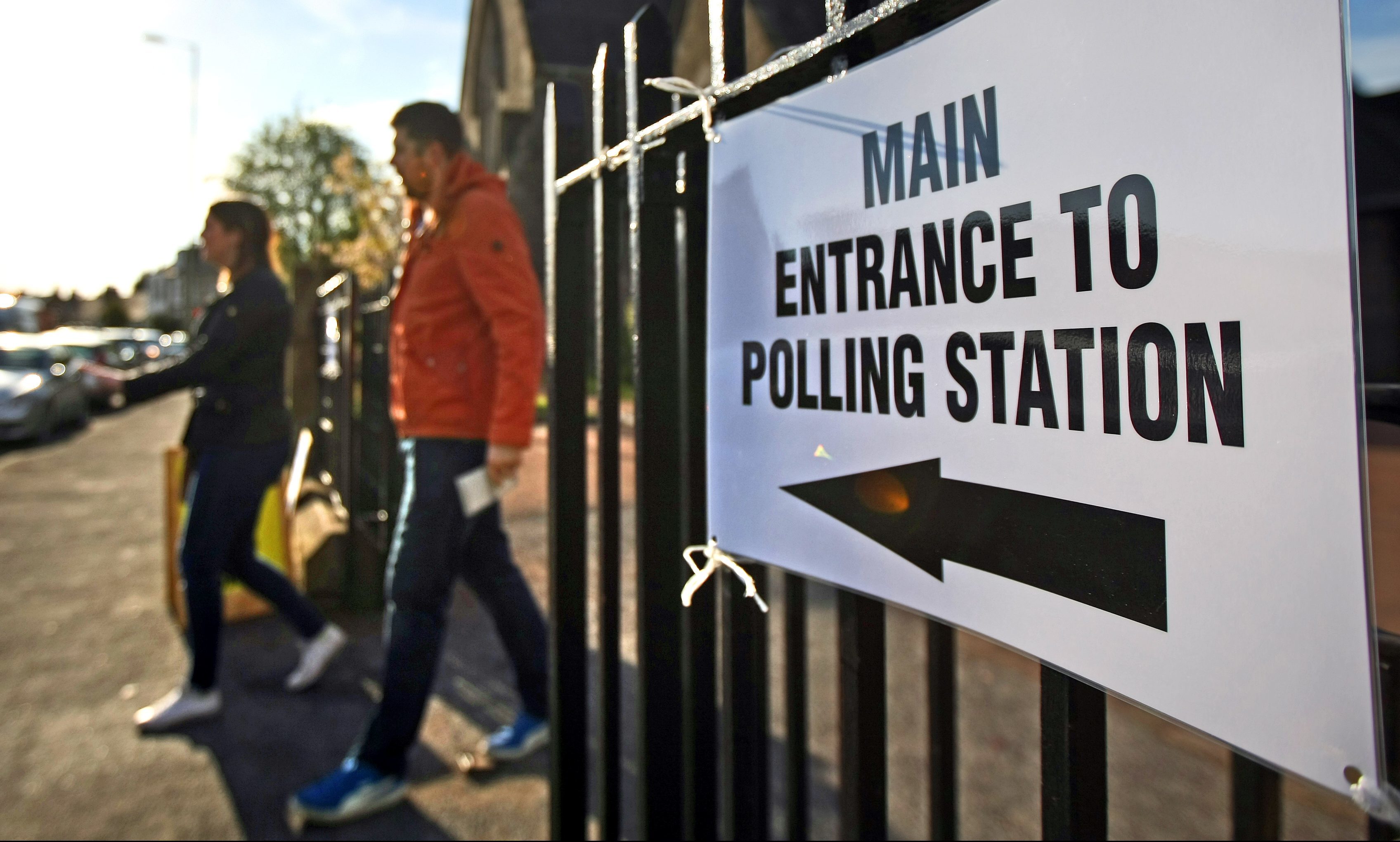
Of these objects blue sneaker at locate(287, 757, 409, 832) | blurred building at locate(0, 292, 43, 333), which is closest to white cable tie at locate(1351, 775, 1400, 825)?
blue sneaker at locate(287, 757, 409, 832)

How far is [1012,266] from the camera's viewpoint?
0.96 meters

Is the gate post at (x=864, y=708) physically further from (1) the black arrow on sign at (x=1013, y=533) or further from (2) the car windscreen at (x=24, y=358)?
(2) the car windscreen at (x=24, y=358)

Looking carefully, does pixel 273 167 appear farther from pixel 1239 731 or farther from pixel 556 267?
pixel 1239 731

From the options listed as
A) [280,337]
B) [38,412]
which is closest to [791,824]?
[280,337]

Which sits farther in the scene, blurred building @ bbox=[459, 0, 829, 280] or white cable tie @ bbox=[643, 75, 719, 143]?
blurred building @ bbox=[459, 0, 829, 280]

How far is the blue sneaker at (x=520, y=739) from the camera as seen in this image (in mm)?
3006

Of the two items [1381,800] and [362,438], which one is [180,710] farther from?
[1381,800]

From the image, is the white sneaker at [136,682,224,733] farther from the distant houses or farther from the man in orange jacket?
the distant houses

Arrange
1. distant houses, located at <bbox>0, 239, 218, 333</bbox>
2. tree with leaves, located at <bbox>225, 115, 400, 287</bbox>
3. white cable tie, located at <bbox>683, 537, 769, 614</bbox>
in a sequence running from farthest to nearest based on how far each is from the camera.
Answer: distant houses, located at <bbox>0, 239, 218, 333</bbox> < tree with leaves, located at <bbox>225, 115, 400, 287</bbox> < white cable tie, located at <bbox>683, 537, 769, 614</bbox>

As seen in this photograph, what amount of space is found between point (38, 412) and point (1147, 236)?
667 inches

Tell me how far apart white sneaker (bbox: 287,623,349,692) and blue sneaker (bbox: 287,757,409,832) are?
104cm

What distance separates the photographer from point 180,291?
56125 mm

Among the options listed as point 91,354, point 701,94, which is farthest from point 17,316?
point 701,94

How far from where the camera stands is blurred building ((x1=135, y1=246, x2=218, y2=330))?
15.3m
